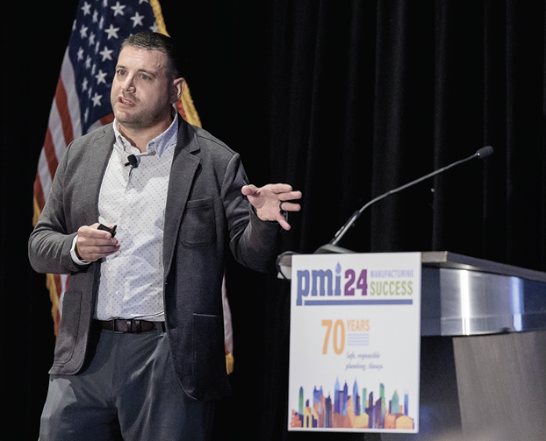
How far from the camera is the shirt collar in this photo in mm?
2137

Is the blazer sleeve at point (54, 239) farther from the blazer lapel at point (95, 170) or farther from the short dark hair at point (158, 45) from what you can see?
the short dark hair at point (158, 45)

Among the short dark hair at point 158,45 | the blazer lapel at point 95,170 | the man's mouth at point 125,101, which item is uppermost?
the short dark hair at point 158,45

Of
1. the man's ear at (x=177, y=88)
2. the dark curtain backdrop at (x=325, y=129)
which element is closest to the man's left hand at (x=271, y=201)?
the man's ear at (x=177, y=88)

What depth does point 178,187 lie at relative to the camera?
205 centimetres

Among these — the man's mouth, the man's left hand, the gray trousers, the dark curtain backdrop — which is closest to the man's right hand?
the gray trousers

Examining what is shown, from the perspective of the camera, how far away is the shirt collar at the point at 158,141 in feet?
7.01

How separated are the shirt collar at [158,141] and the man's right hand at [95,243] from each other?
38cm

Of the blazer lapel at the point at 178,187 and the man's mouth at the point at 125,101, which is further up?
the man's mouth at the point at 125,101

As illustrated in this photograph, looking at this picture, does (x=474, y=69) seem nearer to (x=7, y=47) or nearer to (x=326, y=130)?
(x=326, y=130)

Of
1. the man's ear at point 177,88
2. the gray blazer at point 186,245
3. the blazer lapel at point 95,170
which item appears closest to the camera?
the gray blazer at point 186,245

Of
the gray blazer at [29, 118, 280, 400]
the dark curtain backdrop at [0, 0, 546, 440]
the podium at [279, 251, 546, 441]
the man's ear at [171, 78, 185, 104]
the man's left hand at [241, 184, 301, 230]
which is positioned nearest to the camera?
the podium at [279, 251, 546, 441]

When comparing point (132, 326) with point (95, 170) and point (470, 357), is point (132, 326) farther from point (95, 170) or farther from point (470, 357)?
point (470, 357)

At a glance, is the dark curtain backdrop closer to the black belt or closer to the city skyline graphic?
the black belt

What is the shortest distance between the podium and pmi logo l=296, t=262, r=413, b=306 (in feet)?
0.35
